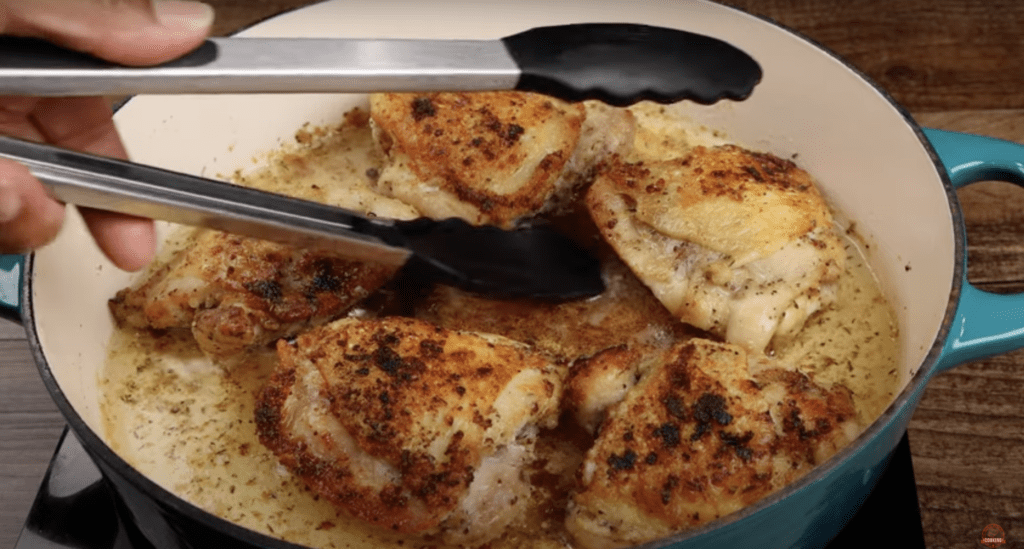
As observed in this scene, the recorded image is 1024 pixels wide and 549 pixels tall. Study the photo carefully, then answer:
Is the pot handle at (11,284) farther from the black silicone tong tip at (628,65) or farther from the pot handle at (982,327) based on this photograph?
the pot handle at (982,327)

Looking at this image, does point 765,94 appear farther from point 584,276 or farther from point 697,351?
point 697,351

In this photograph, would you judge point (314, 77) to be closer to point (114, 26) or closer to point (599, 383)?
point (114, 26)

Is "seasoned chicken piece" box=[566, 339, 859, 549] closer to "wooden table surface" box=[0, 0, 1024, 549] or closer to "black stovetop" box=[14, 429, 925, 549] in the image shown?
"black stovetop" box=[14, 429, 925, 549]

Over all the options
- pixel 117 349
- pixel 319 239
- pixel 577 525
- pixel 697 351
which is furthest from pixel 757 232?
pixel 117 349

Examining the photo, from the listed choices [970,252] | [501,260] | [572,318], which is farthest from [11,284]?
[970,252]

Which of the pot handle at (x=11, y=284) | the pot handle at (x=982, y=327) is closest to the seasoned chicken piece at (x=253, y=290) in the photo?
the pot handle at (x=11, y=284)

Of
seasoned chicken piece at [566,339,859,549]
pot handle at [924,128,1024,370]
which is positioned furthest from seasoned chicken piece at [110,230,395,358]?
pot handle at [924,128,1024,370]
